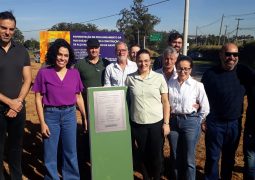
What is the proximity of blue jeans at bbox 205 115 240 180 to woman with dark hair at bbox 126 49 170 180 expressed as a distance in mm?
584

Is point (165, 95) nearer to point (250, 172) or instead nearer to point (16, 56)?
point (250, 172)

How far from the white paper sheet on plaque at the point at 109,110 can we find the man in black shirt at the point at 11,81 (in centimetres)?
91

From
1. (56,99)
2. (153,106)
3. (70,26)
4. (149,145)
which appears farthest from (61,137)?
(70,26)

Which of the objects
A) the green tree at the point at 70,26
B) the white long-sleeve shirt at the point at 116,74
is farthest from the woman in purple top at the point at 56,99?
the green tree at the point at 70,26

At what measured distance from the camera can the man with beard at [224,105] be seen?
13.0ft

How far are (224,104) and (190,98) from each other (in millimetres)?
422

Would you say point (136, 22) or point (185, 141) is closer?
point (185, 141)

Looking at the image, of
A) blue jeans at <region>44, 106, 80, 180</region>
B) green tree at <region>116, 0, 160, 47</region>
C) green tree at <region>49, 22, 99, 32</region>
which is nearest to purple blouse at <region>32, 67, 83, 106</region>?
blue jeans at <region>44, 106, 80, 180</region>

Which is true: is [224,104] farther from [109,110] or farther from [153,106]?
[109,110]

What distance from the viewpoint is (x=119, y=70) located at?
4770 millimetres

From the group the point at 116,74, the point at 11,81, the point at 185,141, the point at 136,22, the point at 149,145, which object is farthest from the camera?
the point at 136,22

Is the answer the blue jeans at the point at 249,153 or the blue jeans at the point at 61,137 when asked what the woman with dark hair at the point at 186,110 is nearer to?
the blue jeans at the point at 249,153

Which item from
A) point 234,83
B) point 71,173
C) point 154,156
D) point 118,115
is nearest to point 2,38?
point 118,115

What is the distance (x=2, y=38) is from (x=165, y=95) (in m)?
2.07
